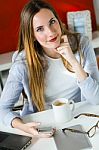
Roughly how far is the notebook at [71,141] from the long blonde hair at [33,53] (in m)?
0.40

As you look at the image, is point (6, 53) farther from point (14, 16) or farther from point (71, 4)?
point (71, 4)

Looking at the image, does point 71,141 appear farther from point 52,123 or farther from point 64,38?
point 64,38

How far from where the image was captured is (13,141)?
117 centimetres

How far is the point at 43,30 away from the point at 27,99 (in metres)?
0.42

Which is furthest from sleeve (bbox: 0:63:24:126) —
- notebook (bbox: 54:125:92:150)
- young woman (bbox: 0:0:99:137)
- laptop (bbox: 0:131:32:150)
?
notebook (bbox: 54:125:92:150)

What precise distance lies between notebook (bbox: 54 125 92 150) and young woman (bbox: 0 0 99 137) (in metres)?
0.26

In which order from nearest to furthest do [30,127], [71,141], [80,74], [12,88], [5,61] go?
[71,141] → [30,127] → [80,74] → [12,88] → [5,61]

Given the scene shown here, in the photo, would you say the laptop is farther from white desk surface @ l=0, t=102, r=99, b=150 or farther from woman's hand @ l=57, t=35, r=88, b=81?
woman's hand @ l=57, t=35, r=88, b=81

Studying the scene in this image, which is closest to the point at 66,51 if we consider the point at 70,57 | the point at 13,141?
the point at 70,57

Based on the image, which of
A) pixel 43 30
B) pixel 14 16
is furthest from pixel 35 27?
pixel 14 16

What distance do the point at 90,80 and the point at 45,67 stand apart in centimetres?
29

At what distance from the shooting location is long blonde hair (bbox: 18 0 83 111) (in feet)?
4.99

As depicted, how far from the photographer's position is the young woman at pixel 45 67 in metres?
1.48

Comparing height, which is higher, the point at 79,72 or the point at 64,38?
the point at 64,38
